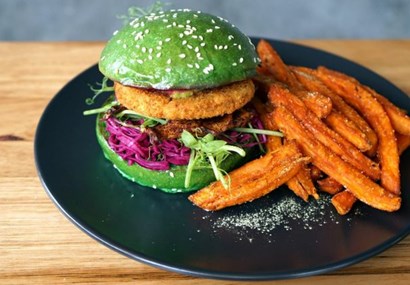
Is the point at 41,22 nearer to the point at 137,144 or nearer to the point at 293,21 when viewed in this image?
the point at 293,21

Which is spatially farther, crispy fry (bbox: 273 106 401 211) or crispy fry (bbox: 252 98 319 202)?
crispy fry (bbox: 252 98 319 202)

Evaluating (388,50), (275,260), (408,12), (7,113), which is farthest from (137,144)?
(408,12)

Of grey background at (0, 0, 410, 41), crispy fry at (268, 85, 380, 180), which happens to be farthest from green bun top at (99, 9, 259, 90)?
grey background at (0, 0, 410, 41)

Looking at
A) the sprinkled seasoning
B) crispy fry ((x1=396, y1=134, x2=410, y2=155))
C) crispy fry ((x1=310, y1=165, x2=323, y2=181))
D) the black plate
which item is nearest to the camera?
the black plate

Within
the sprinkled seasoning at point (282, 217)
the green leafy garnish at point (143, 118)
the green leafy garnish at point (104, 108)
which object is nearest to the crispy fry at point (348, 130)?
the sprinkled seasoning at point (282, 217)

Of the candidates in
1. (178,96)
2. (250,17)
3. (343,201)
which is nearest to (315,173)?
(343,201)

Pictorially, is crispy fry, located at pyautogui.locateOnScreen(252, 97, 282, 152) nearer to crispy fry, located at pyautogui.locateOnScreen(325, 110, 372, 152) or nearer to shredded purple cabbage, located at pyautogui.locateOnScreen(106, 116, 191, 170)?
crispy fry, located at pyautogui.locateOnScreen(325, 110, 372, 152)

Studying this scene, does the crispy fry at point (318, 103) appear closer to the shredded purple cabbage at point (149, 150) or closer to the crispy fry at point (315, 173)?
the crispy fry at point (315, 173)

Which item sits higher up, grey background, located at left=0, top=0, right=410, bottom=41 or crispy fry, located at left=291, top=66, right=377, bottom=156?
crispy fry, located at left=291, top=66, right=377, bottom=156
